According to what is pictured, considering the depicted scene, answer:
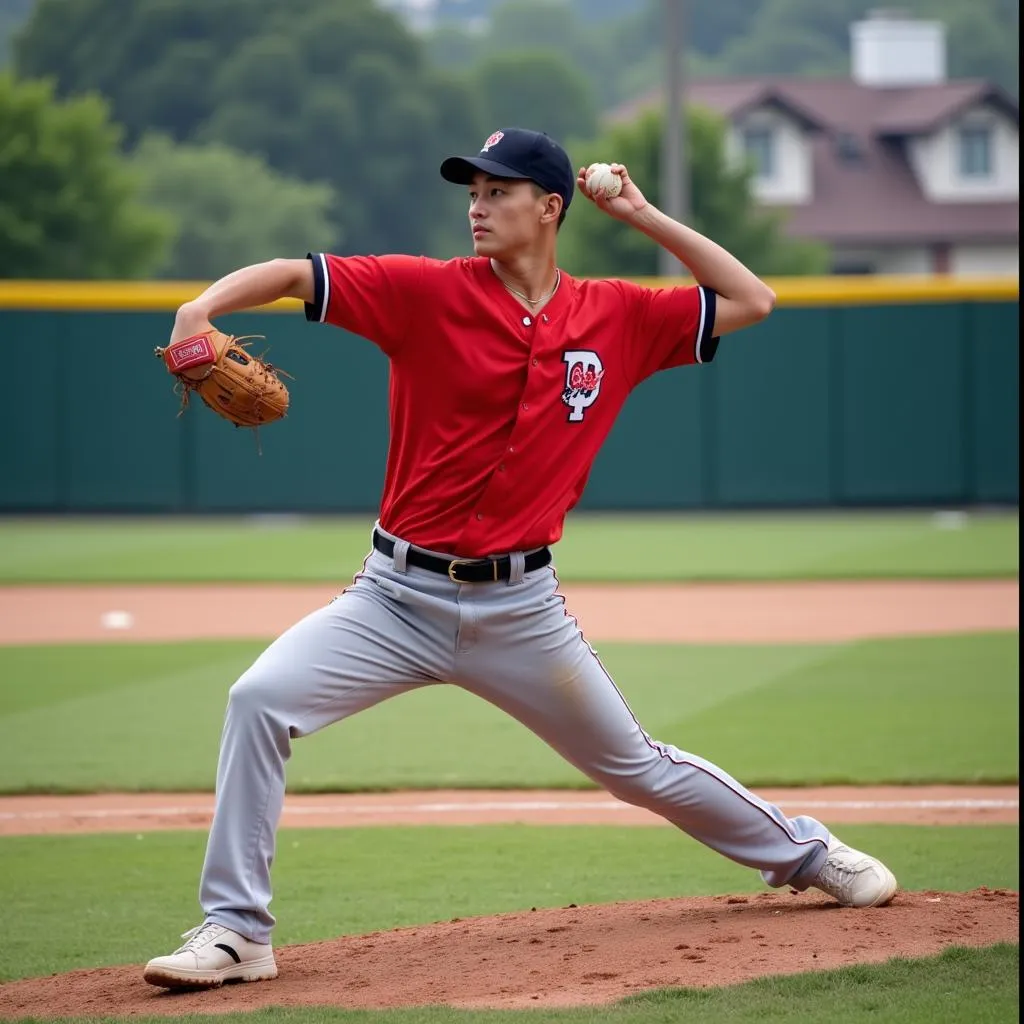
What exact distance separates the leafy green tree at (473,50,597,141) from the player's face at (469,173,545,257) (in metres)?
90.0

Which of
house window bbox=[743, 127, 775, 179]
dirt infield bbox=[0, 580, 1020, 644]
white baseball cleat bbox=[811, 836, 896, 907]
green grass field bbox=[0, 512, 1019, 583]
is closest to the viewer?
white baseball cleat bbox=[811, 836, 896, 907]

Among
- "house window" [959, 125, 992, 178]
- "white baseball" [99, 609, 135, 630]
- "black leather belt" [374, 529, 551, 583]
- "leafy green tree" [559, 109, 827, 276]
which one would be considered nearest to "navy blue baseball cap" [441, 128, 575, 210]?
"black leather belt" [374, 529, 551, 583]

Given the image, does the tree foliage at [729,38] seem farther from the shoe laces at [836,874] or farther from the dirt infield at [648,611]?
the shoe laces at [836,874]

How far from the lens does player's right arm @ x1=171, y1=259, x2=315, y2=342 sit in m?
4.20

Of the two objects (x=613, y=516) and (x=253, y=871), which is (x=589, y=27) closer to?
(x=613, y=516)

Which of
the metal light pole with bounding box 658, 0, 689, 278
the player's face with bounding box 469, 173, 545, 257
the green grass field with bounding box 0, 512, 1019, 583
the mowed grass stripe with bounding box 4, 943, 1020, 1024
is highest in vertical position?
the metal light pole with bounding box 658, 0, 689, 278

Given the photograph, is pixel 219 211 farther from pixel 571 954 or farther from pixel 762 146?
pixel 571 954

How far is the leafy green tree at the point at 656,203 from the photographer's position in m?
39.8

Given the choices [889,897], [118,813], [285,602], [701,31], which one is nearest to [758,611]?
[285,602]

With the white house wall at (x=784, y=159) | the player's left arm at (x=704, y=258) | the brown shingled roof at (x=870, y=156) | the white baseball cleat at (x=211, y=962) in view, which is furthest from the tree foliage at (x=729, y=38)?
the white baseball cleat at (x=211, y=962)

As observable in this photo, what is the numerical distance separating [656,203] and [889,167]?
25.0 m

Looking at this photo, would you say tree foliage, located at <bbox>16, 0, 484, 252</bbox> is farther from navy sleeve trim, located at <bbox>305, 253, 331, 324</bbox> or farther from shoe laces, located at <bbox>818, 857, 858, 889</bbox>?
navy sleeve trim, located at <bbox>305, 253, 331, 324</bbox>

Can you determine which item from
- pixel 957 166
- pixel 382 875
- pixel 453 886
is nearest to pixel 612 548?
pixel 382 875

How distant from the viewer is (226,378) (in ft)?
14.2
